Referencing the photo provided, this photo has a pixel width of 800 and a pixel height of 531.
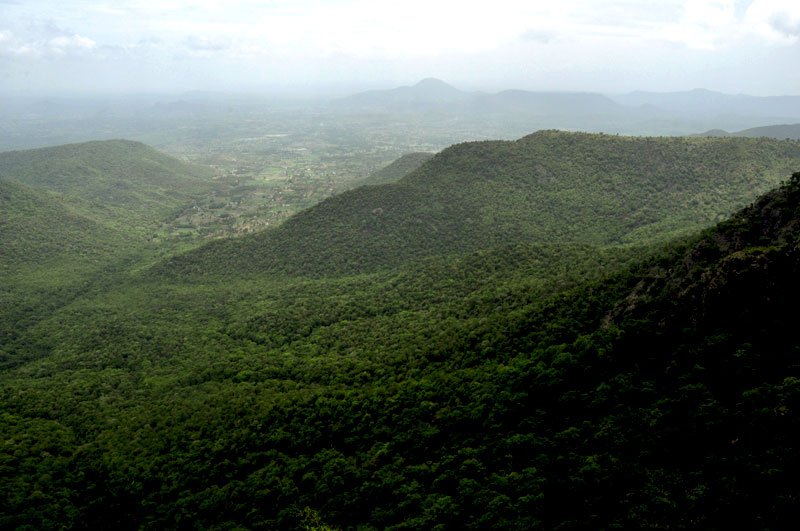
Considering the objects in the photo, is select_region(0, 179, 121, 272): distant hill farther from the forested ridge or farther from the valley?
the forested ridge

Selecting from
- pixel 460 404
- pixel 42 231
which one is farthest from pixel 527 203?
pixel 42 231

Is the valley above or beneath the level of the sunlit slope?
beneath

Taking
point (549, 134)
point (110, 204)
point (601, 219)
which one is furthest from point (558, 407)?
point (110, 204)

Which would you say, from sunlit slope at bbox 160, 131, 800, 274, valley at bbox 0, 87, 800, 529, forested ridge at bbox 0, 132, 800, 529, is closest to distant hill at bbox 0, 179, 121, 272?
valley at bbox 0, 87, 800, 529

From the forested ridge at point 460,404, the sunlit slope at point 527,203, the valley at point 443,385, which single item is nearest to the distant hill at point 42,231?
the valley at point 443,385

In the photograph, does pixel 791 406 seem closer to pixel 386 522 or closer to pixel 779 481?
pixel 779 481
